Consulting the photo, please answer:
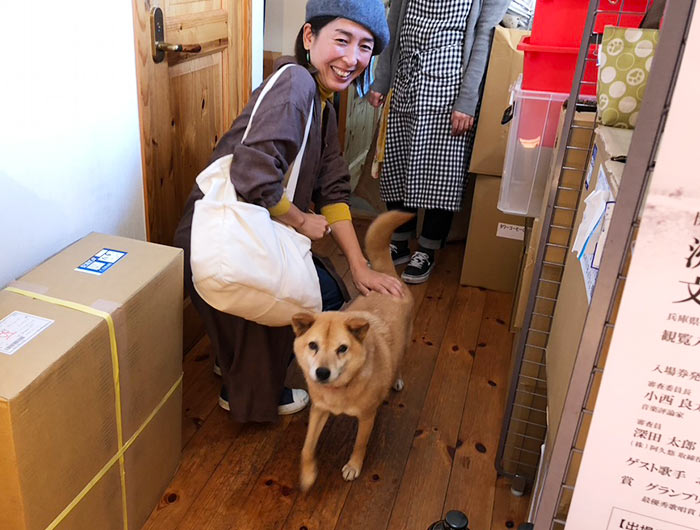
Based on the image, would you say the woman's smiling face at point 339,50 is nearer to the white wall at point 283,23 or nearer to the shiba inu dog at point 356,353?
the shiba inu dog at point 356,353

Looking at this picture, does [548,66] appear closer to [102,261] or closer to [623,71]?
[623,71]

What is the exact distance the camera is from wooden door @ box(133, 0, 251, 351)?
5.44 feet

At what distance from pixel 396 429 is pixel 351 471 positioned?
0.26 metres

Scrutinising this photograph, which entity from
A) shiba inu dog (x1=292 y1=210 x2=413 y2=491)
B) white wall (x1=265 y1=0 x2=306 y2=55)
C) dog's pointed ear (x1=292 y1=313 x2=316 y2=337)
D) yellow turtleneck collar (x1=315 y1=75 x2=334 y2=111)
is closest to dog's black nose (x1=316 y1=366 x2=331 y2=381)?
shiba inu dog (x1=292 y1=210 x2=413 y2=491)

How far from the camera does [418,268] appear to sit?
9.27ft

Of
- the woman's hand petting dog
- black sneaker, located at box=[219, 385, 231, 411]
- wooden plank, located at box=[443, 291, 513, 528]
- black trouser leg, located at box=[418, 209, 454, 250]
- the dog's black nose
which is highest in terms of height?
the woman's hand petting dog

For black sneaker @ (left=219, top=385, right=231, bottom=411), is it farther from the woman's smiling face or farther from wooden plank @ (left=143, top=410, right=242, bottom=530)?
the woman's smiling face

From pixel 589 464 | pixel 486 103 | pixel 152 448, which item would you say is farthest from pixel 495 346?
pixel 589 464

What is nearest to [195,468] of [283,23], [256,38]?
[256,38]

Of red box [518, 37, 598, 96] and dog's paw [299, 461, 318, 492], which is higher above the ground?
red box [518, 37, 598, 96]

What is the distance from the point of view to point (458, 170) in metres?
2.62

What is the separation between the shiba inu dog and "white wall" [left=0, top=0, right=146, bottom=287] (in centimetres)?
59

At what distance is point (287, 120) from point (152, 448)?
861 millimetres

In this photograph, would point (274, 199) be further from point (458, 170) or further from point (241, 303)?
point (458, 170)
